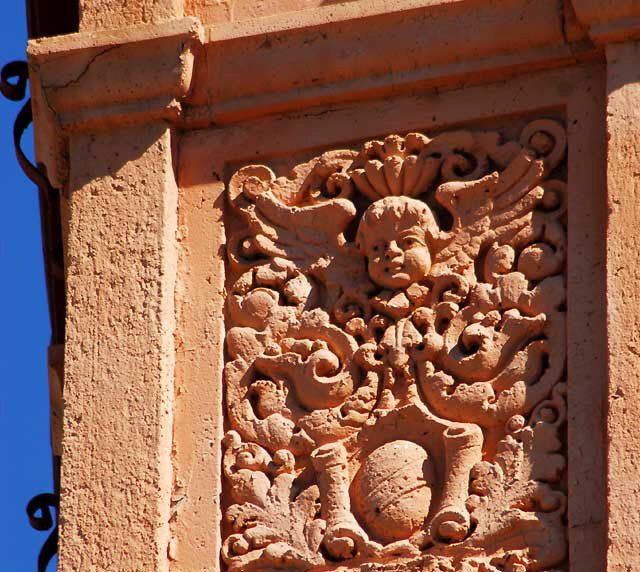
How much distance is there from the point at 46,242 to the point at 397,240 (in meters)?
1.52

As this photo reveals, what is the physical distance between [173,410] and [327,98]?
1091 mm

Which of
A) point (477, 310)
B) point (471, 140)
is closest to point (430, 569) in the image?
point (477, 310)

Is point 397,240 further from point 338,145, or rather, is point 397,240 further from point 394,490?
point 394,490

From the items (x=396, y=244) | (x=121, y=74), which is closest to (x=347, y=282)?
(x=396, y=244)

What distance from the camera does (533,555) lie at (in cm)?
822

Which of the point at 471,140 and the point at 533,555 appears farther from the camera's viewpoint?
the point at 471,140

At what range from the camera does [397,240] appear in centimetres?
876

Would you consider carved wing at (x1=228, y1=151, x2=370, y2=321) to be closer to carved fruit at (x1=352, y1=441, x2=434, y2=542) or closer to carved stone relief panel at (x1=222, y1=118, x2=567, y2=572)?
carved stone relief panel at (x1=222, y1=118, x2=567, y2=572)

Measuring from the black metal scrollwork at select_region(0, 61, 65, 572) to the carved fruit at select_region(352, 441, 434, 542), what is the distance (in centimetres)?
122

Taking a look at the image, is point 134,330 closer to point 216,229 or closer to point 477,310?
point 216,229

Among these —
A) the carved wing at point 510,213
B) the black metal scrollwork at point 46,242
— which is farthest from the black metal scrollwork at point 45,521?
the carved wing at point 510,213

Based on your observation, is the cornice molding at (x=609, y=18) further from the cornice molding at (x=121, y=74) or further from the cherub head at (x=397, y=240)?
the cornice molding at (x=121, y=74)

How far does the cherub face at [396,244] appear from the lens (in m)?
8.73

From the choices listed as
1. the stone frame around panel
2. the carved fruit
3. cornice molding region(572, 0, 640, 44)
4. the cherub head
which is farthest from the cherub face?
cornice molding region(572, 0, 640, 44)
